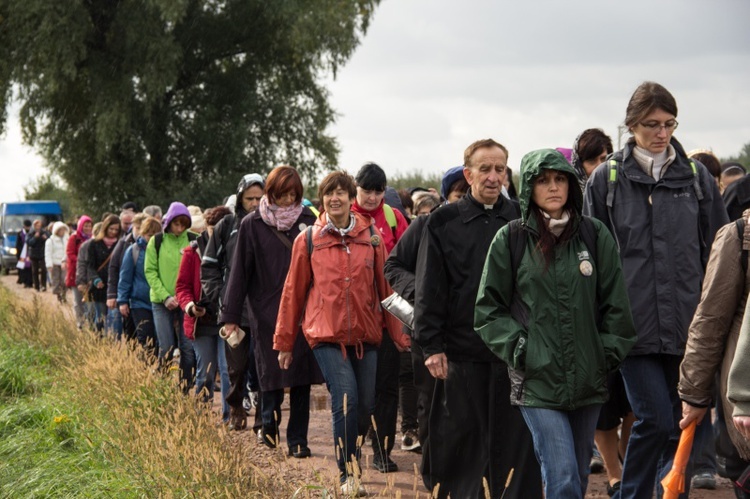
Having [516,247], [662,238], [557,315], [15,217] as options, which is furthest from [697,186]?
[15,217]

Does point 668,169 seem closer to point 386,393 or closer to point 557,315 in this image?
point 557,315

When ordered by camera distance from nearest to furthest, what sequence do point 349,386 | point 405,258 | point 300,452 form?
point 405,258
point 349,386
point 300,452

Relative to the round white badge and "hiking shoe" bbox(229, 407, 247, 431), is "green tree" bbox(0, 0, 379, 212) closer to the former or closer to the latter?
"hiking shoe" bbox(229, 407, 247, 431)

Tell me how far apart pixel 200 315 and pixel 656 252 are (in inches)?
220

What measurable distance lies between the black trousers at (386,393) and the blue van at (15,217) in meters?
40.5

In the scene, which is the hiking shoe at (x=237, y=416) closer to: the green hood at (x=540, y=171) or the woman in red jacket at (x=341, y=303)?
→ the woman in red jacket at (x=341, y=303)

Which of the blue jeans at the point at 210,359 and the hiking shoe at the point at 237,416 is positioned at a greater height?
the blue jeans at the point at 210,359

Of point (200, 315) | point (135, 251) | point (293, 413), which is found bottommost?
point (293, 413)

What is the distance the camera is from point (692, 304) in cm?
582

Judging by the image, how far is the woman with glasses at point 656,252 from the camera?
578 centimetres

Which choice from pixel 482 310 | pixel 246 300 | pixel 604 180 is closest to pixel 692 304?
pixel 604 180

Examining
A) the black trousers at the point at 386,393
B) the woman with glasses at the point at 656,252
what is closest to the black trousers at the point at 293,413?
the black trousers at the point at 386,393

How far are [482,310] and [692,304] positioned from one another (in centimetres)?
124

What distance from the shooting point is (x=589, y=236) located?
5.27 meters
